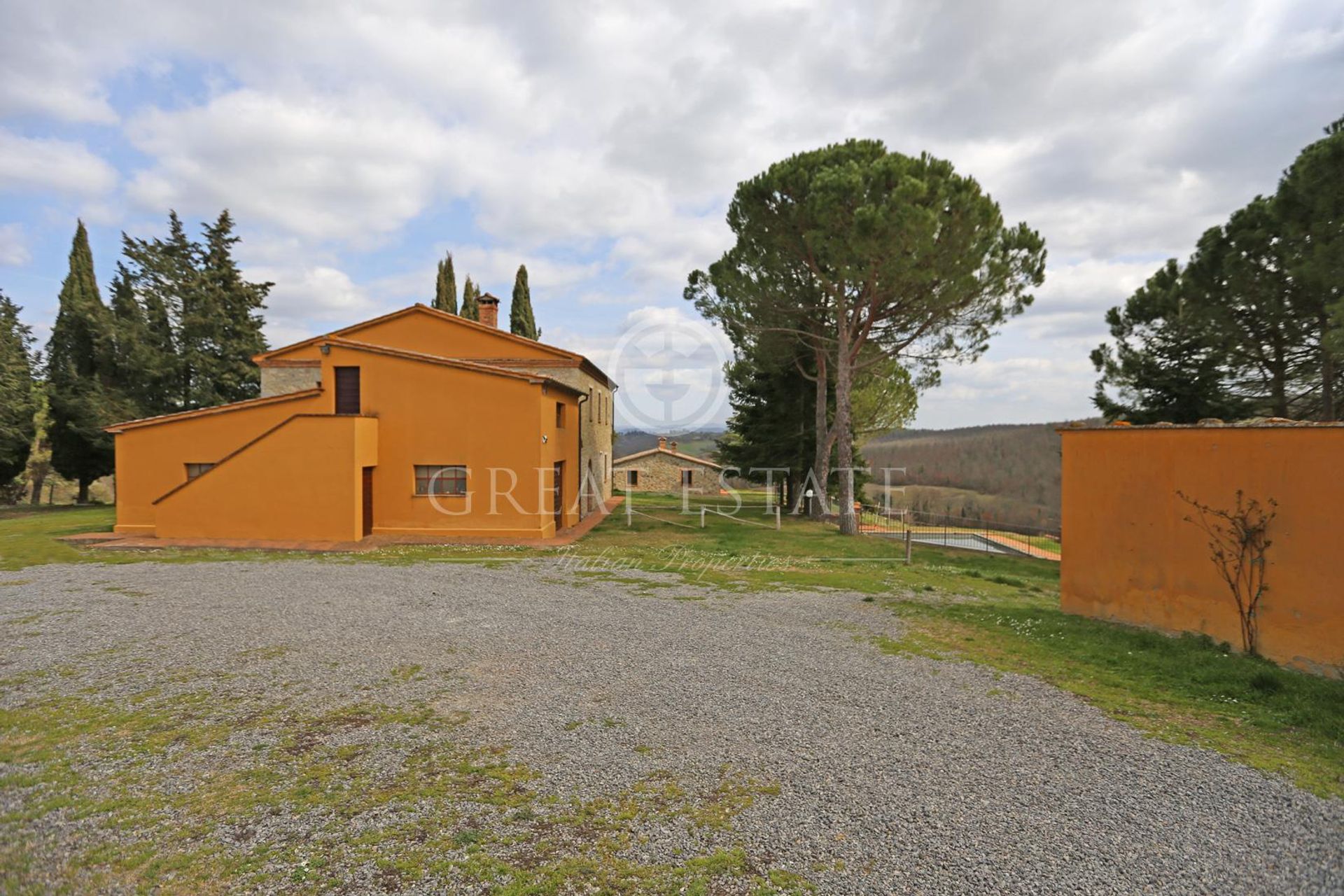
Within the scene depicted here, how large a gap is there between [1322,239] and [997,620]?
45.7ft

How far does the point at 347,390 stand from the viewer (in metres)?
17.7

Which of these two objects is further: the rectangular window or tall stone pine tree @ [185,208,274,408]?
tall stone pine tree @ [185,208,274,408]

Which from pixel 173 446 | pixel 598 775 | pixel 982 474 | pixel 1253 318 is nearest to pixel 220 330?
pixel 173 446

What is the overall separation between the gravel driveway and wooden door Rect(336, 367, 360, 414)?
10.0 metres

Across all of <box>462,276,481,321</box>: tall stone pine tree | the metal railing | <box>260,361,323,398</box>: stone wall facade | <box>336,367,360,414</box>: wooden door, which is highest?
<box>462,276,481,321</box>: tall stone pine tree

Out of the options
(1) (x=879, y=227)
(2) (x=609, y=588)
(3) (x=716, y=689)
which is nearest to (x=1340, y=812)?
(3) (x=716, y=689)

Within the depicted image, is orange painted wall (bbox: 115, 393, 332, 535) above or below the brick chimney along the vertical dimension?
below

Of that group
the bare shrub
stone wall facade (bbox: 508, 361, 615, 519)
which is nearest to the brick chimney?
stone wall facade (bbox: 508, 361, 615, 519)

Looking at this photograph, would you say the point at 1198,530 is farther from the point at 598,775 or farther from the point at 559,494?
the point at 559,494

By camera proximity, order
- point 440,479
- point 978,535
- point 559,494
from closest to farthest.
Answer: point 440,479 → point 559,494 → point 978,535

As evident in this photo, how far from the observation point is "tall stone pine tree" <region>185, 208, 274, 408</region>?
95.2 ft

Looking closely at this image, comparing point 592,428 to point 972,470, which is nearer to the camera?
point 592,428

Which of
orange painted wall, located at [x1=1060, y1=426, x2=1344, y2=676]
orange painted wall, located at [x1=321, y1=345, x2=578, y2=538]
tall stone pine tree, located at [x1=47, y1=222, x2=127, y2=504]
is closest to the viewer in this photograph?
orange painted wall, located at [x1=1060, y1=426, x2=1344, y2=676]

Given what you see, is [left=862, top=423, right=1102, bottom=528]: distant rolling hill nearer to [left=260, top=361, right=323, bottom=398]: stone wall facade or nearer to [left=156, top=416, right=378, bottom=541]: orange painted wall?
[left=156, top=416, right=378, bottom=541]: orange painted wall
